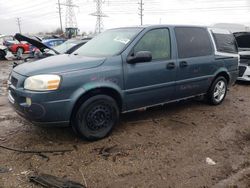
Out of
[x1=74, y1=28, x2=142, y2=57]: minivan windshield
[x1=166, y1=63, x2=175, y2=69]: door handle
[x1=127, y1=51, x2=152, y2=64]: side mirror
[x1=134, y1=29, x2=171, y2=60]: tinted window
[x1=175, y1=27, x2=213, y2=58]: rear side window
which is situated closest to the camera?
[x1=127, y1=51, x2=152, y2=64]: side mirror

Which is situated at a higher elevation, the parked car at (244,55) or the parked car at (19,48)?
the parked car at (244,55)

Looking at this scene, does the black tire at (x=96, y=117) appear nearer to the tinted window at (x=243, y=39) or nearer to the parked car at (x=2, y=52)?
the tinted window at (x=243, y=39)

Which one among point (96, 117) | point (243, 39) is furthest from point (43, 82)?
point (243, 39)

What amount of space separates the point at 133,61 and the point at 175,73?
1.03 m

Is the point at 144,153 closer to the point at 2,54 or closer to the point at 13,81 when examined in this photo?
the point at 13,81

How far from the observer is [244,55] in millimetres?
9859

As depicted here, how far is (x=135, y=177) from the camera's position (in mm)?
3564

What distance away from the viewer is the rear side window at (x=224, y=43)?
643 cm

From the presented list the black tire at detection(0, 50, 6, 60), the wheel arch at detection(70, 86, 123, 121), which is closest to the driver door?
the wheel arch at detection(70, 86, 123, 121)

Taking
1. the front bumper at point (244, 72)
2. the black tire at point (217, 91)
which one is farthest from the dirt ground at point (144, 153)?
the front bumper at point (244, 72)

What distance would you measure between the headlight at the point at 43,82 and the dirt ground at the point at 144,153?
0.90m

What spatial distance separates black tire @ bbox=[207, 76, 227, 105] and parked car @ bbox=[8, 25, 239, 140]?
0.09 metres

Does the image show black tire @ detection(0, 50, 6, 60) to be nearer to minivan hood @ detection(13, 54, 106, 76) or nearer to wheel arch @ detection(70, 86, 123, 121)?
minivan hood @ detection(13, 54, 106, 76)

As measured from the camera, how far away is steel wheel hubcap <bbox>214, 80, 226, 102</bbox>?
6.62 meters
